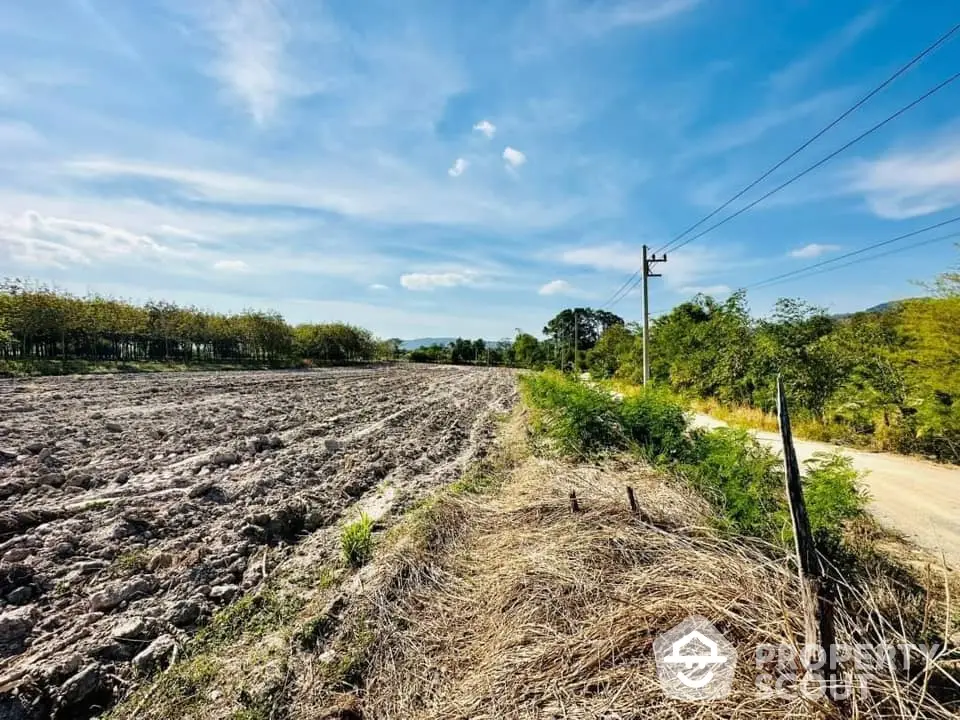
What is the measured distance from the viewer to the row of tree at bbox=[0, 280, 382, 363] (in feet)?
108

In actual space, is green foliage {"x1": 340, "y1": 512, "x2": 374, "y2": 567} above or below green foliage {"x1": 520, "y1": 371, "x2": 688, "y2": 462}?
below

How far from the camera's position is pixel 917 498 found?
20.1ft

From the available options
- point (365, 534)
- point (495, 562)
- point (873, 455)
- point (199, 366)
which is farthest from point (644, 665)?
point (199, 366)

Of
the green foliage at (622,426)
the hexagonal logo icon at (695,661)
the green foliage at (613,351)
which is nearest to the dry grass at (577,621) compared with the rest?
the hexagonal logo icon at (695,661)

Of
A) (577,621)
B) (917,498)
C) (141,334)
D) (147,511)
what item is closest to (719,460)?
(577,621)

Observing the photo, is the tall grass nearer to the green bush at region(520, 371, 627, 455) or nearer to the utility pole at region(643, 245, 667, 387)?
the green bush at region(520, 371, 627, 455)

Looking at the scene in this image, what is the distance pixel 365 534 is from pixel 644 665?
128 inches

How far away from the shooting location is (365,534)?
475 cm

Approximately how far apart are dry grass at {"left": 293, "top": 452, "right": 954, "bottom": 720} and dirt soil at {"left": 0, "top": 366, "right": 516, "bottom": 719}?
156 centimetres

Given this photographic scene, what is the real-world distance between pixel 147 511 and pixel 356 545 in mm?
2889

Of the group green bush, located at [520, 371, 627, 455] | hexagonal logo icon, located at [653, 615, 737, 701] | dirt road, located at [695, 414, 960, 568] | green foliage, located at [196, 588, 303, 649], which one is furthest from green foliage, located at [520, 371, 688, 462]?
green foliage, located at [196, 588, 303, 649]

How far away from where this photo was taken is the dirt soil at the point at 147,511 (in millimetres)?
3168

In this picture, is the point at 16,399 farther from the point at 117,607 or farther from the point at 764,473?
the point at 764,473

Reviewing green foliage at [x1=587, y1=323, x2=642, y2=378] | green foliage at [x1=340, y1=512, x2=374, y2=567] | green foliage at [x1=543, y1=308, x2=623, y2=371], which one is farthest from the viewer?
green foliage at [x1=543, y1=308, x2=623, y2=371]
